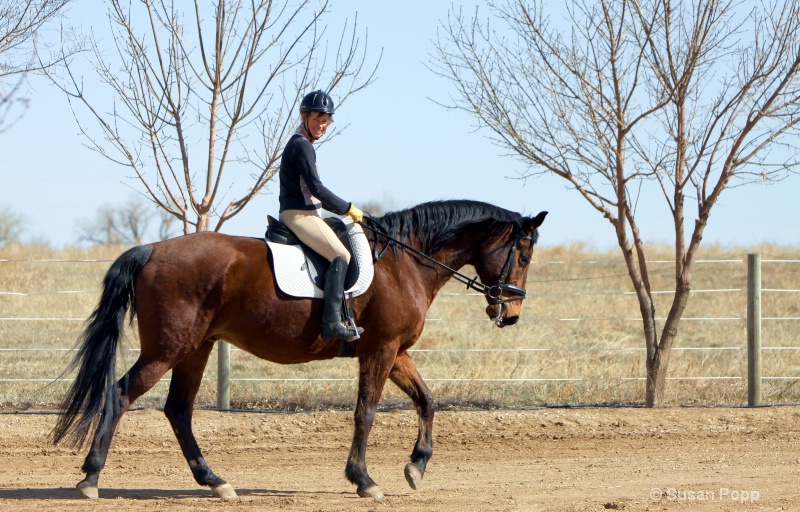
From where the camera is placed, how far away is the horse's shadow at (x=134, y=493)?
6.48m

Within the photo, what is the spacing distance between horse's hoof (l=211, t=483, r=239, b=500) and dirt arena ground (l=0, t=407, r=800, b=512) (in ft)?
0.44

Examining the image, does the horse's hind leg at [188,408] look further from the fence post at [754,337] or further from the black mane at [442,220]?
the fence post at [754,337]

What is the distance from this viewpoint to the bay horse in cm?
642

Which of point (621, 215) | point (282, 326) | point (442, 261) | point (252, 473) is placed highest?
point (621, 215)

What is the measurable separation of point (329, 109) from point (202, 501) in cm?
302

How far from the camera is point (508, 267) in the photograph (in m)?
7.44

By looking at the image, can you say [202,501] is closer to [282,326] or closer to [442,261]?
[282,326]

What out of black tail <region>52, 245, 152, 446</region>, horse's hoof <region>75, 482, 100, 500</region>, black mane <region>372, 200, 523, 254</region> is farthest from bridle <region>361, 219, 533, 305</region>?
horse's hoof <region>75, 482, 100, 500</region>

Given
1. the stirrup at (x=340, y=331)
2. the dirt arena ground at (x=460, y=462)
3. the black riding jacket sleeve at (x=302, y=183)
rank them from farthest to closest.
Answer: the black riding jacket sleeve at (x=302, y=183) → the stirrup at (x=340, y=331) → the dirt arena ground at (x=460, y=462)

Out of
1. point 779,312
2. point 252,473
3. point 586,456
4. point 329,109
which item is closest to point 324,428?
point 252,473

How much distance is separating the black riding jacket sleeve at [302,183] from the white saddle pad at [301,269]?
0.32 metres

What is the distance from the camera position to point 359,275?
6848 millimetres

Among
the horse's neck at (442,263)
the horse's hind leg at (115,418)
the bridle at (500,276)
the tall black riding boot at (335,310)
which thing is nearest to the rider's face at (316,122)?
the bridle at (500,276)

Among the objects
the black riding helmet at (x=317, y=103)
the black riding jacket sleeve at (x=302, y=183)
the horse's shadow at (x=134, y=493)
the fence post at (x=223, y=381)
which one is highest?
the black riding helmet at (x=317, y=103)
